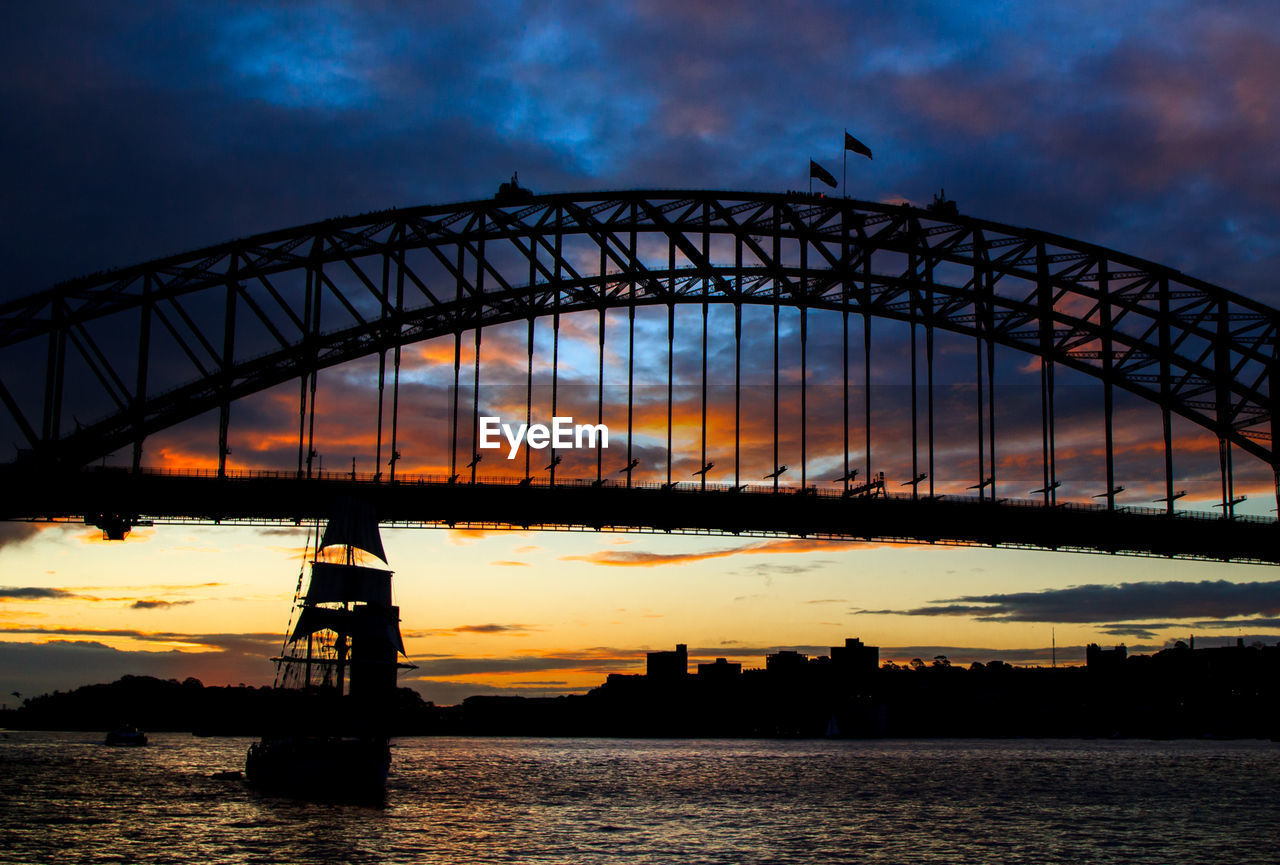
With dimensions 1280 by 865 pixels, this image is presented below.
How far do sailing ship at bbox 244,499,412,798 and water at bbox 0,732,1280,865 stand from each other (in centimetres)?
238

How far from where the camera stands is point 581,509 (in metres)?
74.6

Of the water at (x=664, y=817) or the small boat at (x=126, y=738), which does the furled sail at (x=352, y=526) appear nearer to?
the water at (x=664, y=817)

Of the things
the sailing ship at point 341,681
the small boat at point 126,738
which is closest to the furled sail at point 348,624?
the sailing ship at point 341,681

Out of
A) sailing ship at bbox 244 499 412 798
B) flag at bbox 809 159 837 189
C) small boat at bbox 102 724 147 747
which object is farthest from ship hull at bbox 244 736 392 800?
small boat at bbox 102 724 147 747

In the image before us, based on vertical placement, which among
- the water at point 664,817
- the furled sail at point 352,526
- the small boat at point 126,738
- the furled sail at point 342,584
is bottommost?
the small boat at point 126,738

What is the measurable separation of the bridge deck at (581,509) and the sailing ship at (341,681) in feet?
10.2

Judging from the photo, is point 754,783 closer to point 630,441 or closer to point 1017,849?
point 630,441

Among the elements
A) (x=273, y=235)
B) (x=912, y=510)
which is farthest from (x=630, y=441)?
(x=273, y=235)

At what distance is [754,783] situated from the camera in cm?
8550

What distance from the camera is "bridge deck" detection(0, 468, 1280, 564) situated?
7088 cm

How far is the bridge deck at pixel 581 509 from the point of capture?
7088cm

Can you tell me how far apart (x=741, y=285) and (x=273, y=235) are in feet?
84.7

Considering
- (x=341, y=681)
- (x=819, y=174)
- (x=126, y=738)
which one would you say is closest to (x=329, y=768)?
(x=341, y=681)

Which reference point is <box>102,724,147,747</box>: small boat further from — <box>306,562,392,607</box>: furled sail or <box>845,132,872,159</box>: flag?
<box>845,132,872,159</box>: flag
